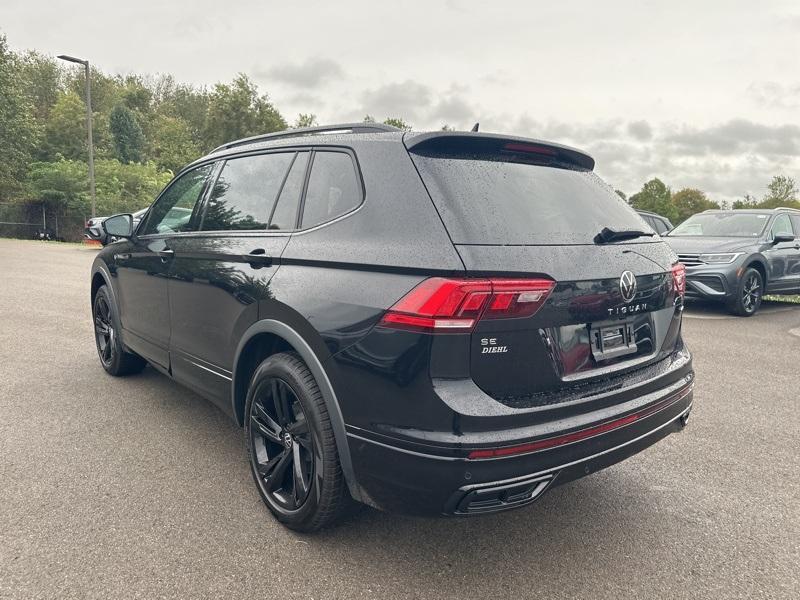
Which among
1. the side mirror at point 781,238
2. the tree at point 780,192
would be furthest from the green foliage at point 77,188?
the tree at point 780,192

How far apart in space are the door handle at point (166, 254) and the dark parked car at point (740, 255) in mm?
7946

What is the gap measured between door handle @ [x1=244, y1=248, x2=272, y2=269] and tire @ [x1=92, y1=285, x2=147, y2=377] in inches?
88.5

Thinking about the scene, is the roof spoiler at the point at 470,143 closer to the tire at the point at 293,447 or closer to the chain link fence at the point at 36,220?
the tire at the point at 293,447

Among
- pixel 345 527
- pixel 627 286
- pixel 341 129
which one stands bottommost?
pixel 345 527

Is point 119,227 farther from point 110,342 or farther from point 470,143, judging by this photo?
point 470,143

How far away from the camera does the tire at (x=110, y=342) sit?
15.5 feet

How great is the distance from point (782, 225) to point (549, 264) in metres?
10.0

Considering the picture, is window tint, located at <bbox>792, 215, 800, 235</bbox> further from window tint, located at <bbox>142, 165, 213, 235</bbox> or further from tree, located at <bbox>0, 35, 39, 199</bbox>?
tree, located at <bbox>0, 35, 39, 199</bbox>

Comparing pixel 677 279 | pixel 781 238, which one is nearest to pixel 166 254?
pixel 677 279

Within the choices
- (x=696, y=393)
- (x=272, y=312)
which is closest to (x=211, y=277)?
(x=272, y=312)

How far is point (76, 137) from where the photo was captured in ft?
145

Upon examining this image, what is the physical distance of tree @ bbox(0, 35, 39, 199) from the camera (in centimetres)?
3234

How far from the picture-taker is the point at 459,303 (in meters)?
2.00

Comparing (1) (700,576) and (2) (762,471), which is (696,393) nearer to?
(2) (762,471)
